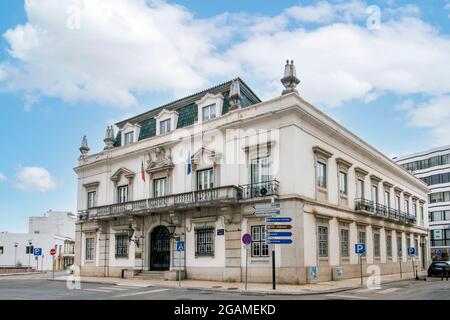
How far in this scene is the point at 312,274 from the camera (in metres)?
24.1

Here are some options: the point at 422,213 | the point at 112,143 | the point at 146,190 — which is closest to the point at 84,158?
the point at 112,143

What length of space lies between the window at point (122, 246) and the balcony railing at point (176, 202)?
5.61 ft

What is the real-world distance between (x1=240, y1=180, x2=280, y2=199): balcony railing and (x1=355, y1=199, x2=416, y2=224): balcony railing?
8889 millimetres

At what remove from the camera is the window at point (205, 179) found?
92.2 feet

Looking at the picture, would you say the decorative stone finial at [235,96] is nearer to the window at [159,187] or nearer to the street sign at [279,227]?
the window at [159,187]

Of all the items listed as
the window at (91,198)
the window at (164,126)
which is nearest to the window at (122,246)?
the window at (91,198)

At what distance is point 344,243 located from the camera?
95.0 ft

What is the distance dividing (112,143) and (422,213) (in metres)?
32.0

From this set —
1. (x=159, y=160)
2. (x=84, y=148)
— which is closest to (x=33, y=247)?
(x=84, y=148)

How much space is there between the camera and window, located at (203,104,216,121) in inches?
1185

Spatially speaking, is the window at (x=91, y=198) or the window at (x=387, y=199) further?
the window at (x=387, y=199)

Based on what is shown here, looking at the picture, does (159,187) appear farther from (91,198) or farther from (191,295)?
(191,295)

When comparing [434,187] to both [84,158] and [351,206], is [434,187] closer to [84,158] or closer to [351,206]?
[351,206]

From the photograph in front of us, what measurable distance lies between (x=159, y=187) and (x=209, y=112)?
235 inches
